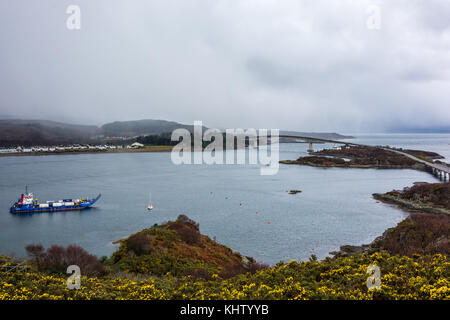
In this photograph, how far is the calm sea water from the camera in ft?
57.3

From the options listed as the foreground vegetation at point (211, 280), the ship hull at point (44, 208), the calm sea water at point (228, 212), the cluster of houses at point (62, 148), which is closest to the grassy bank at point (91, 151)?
the cluster of houses at point (62, 148)

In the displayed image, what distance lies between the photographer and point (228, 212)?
24281 mm

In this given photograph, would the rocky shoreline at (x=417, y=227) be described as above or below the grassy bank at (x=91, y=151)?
below

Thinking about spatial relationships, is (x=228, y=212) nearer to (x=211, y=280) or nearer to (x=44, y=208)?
(x=44, y=208)

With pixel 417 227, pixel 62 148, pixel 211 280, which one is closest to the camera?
pixel 211 280

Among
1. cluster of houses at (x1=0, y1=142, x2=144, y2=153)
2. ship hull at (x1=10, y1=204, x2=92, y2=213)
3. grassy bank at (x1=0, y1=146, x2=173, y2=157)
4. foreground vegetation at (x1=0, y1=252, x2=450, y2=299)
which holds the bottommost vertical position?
ship hull at (x1=10, y1=204, x2=92, y2=213)

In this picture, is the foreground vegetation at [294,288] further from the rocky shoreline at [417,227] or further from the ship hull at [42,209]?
the ship hull at [42,209]

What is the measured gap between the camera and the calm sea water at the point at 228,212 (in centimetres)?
1747

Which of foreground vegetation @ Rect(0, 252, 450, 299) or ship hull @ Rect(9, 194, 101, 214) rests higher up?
foreground vegetation @ Rect(0, 252, 450, 299)

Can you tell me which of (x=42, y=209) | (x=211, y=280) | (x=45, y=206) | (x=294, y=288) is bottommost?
(x=42, y=209)

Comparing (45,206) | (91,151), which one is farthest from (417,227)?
(91,151)

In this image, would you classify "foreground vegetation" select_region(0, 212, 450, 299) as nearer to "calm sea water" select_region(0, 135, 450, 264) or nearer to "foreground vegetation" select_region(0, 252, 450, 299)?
"foreground vegetation" select_region(0, 252, 450, 299)

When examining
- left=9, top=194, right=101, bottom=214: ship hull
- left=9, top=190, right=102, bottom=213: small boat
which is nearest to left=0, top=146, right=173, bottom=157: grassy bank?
left=9, top=190, right=102, bottom=213: small boat

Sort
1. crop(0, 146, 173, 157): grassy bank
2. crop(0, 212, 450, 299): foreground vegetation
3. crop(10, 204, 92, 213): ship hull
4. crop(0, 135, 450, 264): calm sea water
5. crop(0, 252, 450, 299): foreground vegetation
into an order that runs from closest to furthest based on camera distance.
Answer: crop(0, 252, 450, 299): foreground vegetation, crop(0, 212, 450, 299): foreground vegetation, crop(0, 135, 450, 264): calm sea water, crop(10, 204, 92, 213): ship hull, crop(0, 146, 173, 157): grassy bank
